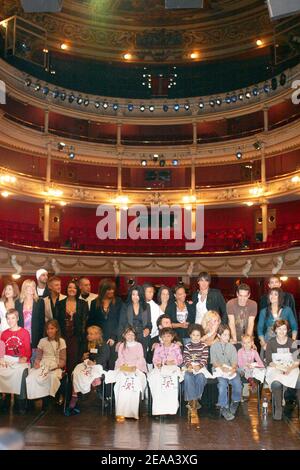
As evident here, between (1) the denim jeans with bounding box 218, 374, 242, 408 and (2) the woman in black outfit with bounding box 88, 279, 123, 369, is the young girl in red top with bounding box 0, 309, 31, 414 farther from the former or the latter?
(1) the denim jeans with bounding box 218, 374, 242, 408

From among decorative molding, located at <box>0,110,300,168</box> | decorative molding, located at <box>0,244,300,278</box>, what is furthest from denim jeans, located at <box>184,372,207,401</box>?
decorative molding, located at <box>0,110,300,168</box>

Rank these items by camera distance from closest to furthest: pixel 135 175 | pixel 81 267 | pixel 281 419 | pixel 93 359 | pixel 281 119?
pixel 281 419 → pixel 93 359 → pixel 81 267 → pixel 281 119 → pixel 135 175

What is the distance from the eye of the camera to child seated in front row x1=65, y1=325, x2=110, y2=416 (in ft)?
20.9

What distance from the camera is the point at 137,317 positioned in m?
6.85

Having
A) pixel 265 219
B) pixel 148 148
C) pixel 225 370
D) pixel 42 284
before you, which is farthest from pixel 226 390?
pixel 148 148

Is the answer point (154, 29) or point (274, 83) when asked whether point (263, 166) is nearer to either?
point (274, 83)

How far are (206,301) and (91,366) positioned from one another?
193 centimetres

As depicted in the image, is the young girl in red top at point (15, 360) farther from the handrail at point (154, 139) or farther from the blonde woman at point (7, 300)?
the handrail at point (154, 139)

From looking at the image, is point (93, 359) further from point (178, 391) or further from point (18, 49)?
point (18, 49)

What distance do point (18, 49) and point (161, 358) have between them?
1888 cm

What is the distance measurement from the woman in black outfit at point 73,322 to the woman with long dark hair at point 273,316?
2628mm

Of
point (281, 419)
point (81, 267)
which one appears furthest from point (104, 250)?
point (281, 419)

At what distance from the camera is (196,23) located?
23.5m

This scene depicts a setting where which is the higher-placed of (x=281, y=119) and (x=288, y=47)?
(x=288, y=47)
